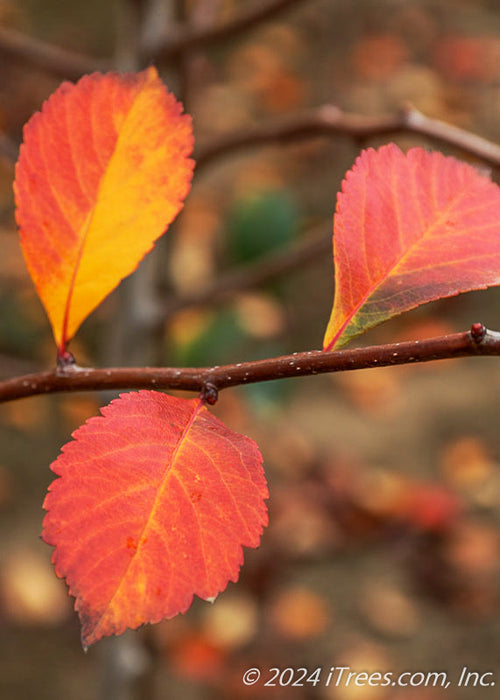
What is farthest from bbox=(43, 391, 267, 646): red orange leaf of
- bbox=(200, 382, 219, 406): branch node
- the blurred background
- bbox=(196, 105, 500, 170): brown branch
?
the blurred background

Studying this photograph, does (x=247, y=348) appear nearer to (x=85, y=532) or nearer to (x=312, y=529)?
(x=312, y=529)

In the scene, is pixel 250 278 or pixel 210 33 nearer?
pixel 210 33

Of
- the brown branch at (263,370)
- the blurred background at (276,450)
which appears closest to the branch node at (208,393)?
the brown branch at (263,370)

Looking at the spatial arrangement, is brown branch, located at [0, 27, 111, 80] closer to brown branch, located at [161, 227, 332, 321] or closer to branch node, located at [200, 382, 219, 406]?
brown branch, located at [161, 227, 332, 321]

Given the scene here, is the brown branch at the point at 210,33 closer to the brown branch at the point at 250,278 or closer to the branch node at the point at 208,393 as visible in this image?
the brown branch at the point at 250,278

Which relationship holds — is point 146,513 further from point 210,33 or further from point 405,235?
point 210,33

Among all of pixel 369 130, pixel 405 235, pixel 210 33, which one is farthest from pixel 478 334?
pixel 210 33

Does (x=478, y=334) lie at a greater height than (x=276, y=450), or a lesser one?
greater
